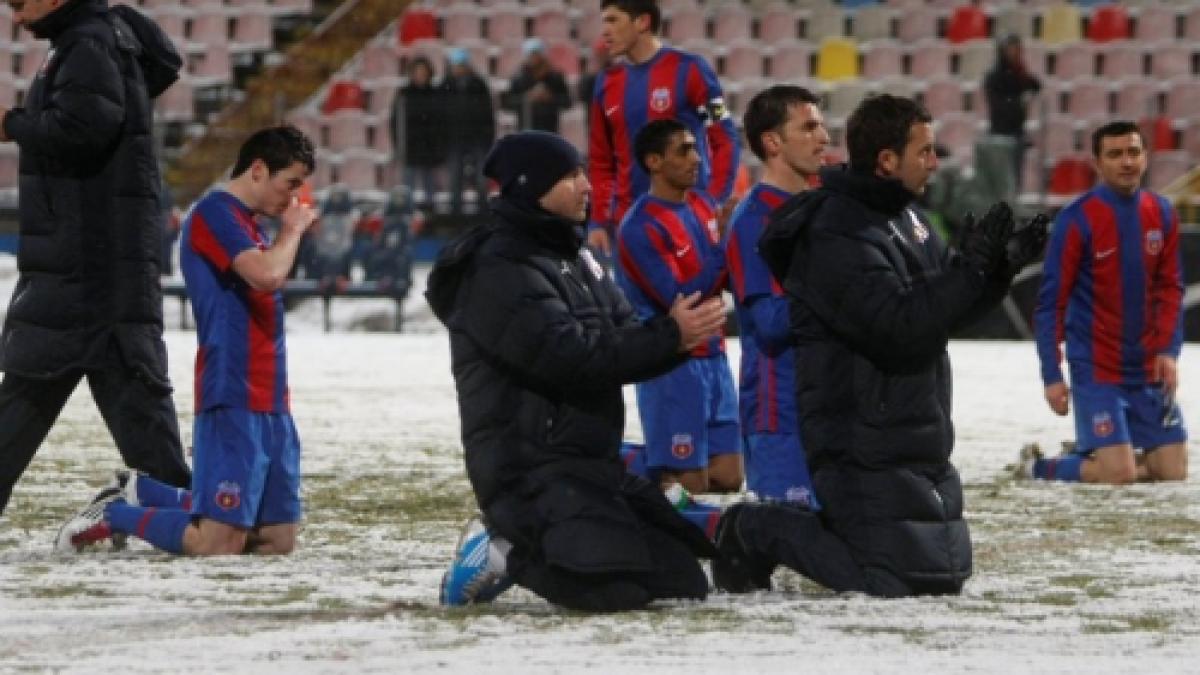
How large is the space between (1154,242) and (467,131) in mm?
11651

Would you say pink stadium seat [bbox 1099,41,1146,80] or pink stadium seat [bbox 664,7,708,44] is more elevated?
pink stadium seat [bbox 664,7,708,44]

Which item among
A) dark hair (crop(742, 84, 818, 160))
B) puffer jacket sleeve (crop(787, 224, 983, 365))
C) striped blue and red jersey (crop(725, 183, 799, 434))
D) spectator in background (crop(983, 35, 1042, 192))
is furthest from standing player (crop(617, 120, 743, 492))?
spectator in background (crop(983, 35, 1042, 192))

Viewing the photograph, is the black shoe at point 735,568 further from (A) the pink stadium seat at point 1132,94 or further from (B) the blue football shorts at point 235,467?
(A) the pink stadium seat at point 1132,94

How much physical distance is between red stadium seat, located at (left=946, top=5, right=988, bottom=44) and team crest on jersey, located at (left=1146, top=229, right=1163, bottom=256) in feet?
44.8

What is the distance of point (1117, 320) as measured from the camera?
9984mm

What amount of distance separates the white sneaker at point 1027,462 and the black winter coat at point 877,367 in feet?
11.1

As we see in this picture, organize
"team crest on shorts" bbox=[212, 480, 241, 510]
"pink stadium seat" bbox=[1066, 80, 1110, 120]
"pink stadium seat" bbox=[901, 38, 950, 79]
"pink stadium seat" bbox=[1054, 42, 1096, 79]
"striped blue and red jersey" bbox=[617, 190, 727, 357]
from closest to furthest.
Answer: "team crest on shorts" bbox=[212, 480, 241, 510], "striped blue and red jersey" bbox=[617, 190, 727, 357], "pink stadium seat" bbox=[1066, 80, 1110, 120], "pink stadium seat" bbox=[1054, 42, 1096, 79], "pink stadium seat" bbox=[901, 38, 950, 79]

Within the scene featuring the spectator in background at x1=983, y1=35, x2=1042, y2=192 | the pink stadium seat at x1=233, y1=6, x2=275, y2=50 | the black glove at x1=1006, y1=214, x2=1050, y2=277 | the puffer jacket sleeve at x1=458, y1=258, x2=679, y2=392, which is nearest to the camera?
the puffer jacket sleeve at x1=458, y1=258, x2=679, y2=392

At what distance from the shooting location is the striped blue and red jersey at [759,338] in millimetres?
7789

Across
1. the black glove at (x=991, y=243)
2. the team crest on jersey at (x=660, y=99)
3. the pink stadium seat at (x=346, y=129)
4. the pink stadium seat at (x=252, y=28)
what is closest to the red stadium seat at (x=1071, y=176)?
the pink stadium seat at (x=346, y=129)

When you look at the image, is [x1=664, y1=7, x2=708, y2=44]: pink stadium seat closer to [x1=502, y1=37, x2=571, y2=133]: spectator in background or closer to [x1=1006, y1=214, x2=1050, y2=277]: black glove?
[x1=502, y1=37, x2=571, y2=133]: spectator in background

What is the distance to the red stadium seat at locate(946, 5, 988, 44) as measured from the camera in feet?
77.2

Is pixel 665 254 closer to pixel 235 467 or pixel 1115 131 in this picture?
pixel 1115 131

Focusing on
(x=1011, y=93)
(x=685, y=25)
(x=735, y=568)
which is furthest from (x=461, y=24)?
(x=735, y=568)
